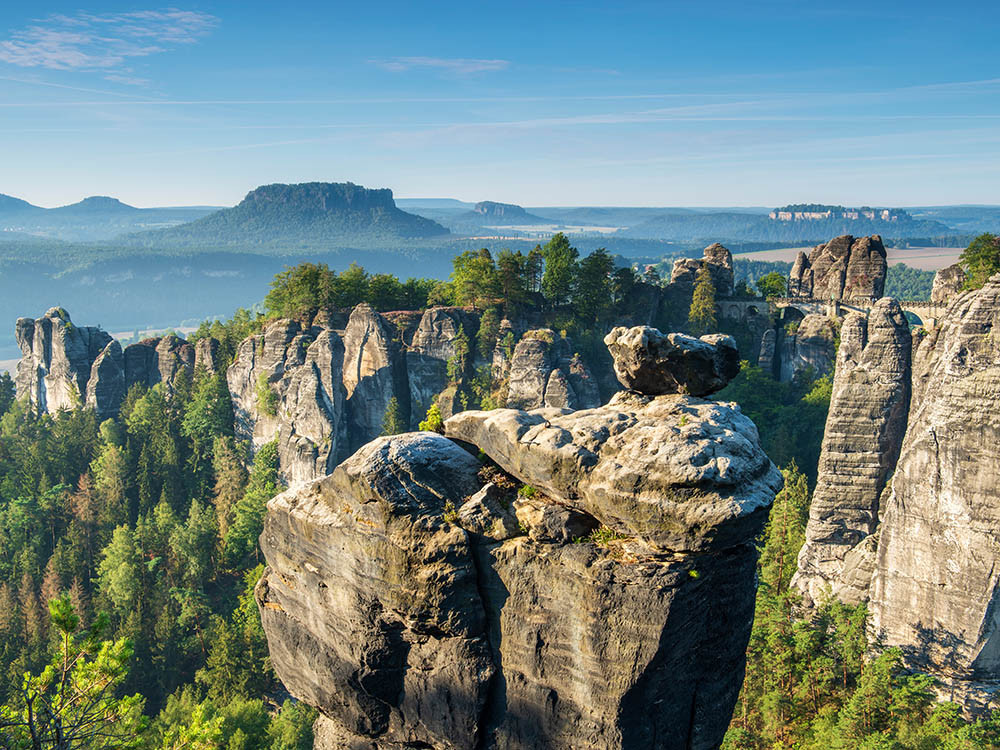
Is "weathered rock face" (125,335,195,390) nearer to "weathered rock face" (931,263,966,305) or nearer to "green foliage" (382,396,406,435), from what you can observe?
"green foliage" (382,396,406,435)

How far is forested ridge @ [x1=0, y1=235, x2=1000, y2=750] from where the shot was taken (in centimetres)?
2472

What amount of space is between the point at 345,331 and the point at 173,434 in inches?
705

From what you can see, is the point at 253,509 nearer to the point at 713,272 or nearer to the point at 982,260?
the point at 713,272

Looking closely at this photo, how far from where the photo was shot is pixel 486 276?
51906 mm

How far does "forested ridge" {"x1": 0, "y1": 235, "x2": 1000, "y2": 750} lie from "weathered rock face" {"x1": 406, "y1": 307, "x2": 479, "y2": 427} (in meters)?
2.13

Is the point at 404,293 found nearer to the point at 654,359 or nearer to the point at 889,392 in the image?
the point at 889,392

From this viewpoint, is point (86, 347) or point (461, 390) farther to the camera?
point (86, 347)

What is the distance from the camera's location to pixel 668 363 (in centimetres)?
1340

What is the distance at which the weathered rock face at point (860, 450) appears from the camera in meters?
35.0

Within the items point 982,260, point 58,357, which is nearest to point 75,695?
point 982,260

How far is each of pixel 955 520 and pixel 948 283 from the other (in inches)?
1155

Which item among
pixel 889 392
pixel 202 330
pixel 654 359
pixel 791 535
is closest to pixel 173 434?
pixel 202 330

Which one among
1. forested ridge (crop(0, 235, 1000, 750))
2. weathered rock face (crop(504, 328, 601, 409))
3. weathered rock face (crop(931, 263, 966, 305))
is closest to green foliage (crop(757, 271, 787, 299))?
forested ridge (crop(0, 235, 1000, 750))

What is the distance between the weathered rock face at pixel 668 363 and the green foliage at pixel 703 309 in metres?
43.9
